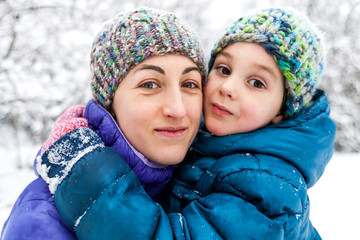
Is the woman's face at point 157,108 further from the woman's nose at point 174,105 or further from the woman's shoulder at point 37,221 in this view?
the woman's shoulder at point 37,221

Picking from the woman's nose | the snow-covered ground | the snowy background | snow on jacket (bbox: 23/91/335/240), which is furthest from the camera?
the snowy background

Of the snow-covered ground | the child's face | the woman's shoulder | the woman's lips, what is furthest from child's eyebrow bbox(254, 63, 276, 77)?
the snow-covered ground

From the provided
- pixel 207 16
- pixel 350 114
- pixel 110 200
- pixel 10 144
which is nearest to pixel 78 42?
pixel 10 144

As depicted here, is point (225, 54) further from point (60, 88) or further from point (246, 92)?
point (60, 88)

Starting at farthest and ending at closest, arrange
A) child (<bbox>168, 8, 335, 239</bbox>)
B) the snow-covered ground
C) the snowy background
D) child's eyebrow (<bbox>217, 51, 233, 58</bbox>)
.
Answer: the snowy background
the snow-covered ground
child's eyebrow (<bbox>217, 51, 233, 58</bbox>)
child (<bbox>168, 8, 335, 239</bbox>)

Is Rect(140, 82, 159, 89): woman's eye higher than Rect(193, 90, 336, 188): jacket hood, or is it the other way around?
Rect(140, 82, 159, 89): woman's eye

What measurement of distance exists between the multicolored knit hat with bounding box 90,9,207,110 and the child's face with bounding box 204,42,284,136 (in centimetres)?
20

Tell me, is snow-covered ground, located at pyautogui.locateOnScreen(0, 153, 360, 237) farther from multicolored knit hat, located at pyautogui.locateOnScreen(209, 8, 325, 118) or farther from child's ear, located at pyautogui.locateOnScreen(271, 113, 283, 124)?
multicolored knit hat, located at pyautogui.locateOnScreen(209, 8, 325, 118)

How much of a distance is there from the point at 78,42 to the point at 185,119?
24.4ft

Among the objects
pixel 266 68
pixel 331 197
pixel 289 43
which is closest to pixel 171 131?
pixel 266 68

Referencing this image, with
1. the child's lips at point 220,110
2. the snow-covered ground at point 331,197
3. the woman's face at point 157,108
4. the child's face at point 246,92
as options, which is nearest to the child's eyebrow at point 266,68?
the child's face at point 246,92

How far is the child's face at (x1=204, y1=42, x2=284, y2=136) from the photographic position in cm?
152

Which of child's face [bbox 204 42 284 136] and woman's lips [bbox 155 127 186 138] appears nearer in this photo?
woman's lips [bbox 155 127 186 138]

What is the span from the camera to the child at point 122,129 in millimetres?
1158
